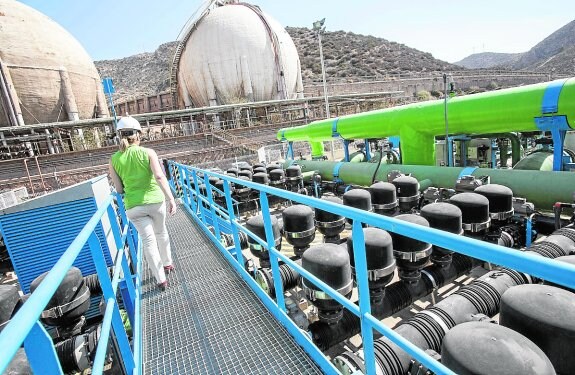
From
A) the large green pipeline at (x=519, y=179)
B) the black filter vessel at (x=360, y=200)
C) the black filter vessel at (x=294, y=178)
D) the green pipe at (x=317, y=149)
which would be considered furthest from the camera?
the green pipe at (x=317, y=149)

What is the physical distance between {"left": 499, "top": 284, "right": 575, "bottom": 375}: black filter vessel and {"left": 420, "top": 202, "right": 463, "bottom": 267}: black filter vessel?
1616 millimetres

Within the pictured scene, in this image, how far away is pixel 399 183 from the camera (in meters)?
6.28

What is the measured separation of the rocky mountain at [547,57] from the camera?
84.3 meters

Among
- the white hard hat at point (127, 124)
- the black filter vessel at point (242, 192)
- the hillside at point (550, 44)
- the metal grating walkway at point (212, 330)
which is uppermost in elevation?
the hillside at point (550, 44)

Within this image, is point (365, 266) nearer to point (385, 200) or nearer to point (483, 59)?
point (385, 200)

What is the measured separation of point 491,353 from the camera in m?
1.86

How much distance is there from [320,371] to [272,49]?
3964 cm

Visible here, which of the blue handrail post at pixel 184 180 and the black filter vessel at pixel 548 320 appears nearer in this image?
the black filter vessel at pixel 548 320

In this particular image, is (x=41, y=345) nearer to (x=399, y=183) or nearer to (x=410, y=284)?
(x=410, y=284)

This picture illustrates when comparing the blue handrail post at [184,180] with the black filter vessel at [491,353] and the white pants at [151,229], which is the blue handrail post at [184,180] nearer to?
the white pants at [151,229]

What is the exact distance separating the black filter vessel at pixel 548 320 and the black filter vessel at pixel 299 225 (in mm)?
2638

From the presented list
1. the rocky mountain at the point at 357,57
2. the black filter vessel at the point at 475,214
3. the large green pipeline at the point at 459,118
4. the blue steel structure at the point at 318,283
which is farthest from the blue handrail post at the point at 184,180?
the rocky mountain at the point at 357,57

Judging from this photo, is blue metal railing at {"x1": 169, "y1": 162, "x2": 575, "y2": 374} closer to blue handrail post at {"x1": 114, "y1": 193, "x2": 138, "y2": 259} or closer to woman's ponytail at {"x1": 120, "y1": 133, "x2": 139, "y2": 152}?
woman's ponytail at {"x1": 120, "y1": 133, "x2": 139, "y2": 152}

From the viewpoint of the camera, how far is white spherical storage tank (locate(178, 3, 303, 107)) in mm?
36406
